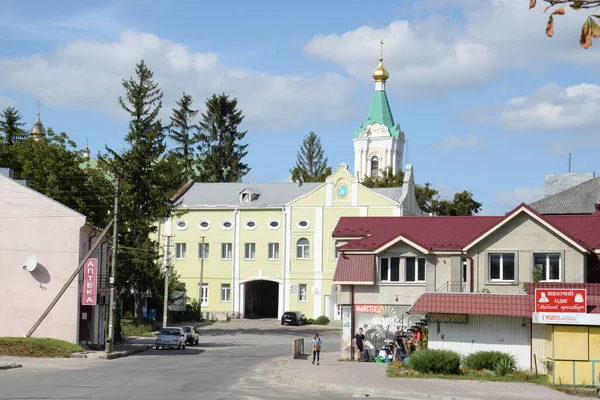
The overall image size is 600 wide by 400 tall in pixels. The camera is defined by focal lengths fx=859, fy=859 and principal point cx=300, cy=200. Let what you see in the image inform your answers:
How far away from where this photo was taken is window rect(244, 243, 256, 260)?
256ft

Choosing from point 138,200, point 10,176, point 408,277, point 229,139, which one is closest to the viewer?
point 408,277

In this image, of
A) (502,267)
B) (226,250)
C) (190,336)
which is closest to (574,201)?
(502,267)

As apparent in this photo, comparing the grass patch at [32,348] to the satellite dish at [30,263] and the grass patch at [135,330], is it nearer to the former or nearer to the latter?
the satellite dish at [30,263]

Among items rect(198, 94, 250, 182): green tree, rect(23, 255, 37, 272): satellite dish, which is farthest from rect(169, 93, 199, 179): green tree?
rect(23, 255, 37, 272): satellite dish

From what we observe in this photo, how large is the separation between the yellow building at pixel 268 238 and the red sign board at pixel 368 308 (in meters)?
33.1

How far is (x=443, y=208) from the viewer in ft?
291

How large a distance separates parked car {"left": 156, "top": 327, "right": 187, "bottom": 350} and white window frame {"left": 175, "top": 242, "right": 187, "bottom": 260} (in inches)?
1143

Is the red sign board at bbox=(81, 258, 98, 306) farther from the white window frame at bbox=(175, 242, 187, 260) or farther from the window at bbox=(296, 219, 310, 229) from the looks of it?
the white window frame at bbox=(175, 242, 187, 260)

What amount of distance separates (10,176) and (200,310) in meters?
30.7

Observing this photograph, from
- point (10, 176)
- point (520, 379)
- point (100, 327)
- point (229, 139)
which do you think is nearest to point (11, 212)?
point (10, 176)

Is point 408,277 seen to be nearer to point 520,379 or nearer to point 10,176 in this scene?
point 520,379

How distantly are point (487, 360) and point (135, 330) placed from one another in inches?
1402

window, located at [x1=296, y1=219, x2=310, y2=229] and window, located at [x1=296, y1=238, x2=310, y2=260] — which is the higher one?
window, located at [x1=296, y1=219, x2=310, y2=229]

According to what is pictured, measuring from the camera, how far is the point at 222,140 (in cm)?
10681
